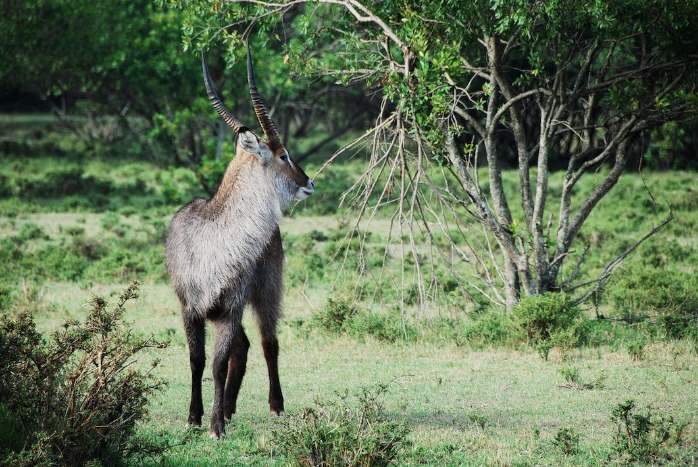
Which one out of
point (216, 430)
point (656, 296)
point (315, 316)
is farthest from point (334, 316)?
point (216, 430)

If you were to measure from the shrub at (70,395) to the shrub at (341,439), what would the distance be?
0.92 metres

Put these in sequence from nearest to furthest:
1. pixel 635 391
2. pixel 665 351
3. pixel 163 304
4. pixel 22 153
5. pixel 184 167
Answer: pixel 635 391 < pixel 665 351 < pixel 163 304 < pixel 184 167 < pixel 22 153

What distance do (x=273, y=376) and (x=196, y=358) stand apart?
0.73 metres

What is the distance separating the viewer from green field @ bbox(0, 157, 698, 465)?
6.49 meters

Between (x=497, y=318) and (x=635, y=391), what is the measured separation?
2.18 metres

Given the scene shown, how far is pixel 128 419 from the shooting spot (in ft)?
18.1

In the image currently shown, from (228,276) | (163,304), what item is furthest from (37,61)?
(228,276)

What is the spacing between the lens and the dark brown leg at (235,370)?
713 cm

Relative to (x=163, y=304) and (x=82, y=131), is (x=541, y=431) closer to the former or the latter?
(x=163, y=304)

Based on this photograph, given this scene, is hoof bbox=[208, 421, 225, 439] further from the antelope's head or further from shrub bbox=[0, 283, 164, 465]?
the antelope's head

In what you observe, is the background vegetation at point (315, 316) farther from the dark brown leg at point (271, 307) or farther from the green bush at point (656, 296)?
the dark brown leg at point (271, 307)

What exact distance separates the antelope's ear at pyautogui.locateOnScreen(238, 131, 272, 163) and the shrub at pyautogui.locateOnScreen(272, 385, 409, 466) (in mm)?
2079

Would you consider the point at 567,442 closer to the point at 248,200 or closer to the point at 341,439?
the point at 341,439

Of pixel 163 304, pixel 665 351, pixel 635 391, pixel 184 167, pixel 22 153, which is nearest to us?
pixel 635 391
